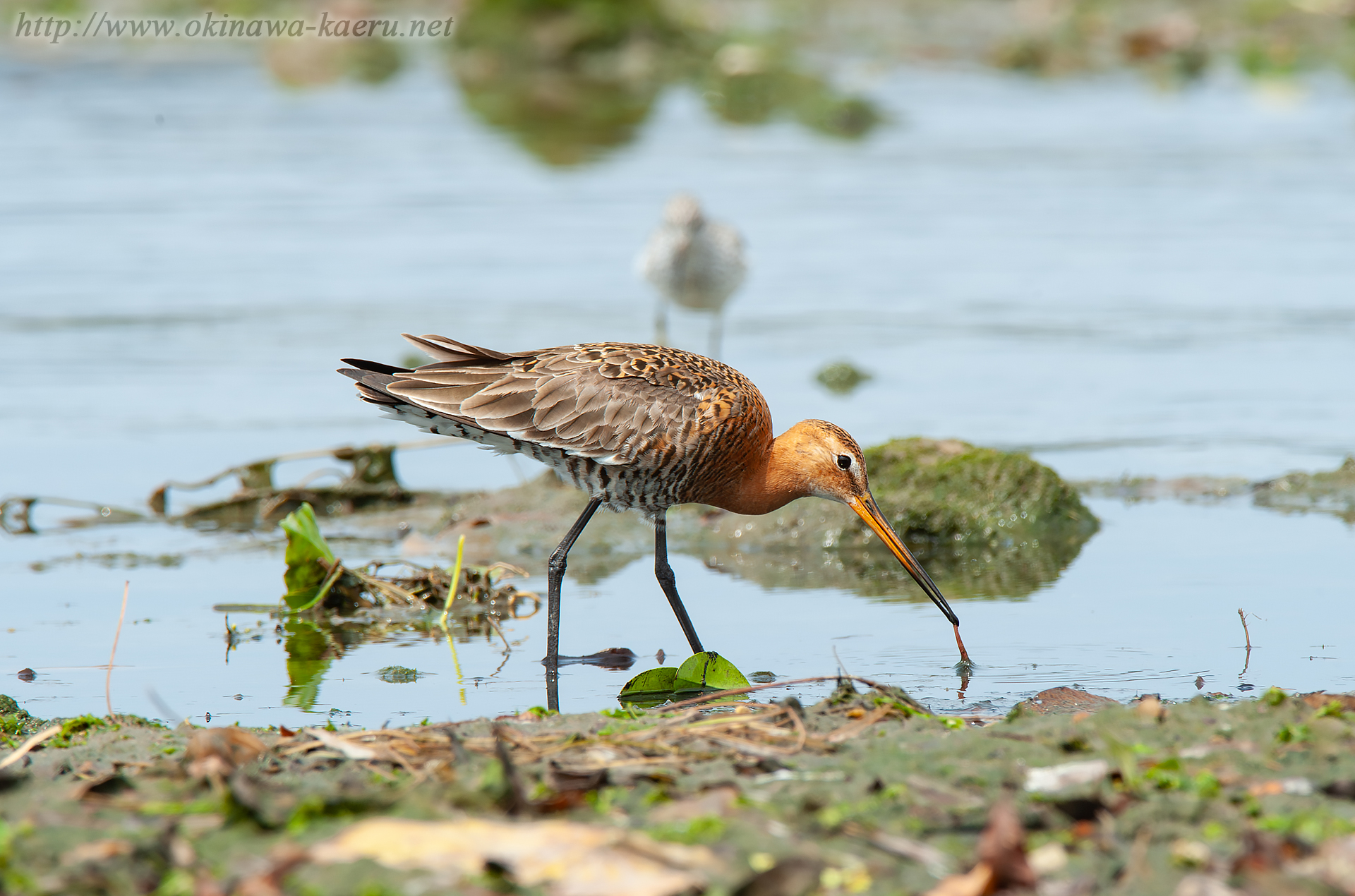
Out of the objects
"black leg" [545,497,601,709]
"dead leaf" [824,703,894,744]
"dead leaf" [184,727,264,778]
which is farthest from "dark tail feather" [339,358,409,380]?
"dead leaf" [824,703,894,744]

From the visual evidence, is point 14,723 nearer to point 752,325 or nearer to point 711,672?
point 711,672

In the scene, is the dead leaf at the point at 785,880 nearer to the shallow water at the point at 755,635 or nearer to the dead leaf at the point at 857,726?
the dead leaf at the point at 857,726

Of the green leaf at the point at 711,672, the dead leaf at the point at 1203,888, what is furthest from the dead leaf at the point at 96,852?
the green leaf at the point at 711,672

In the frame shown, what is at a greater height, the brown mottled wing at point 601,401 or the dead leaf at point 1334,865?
the brown mottled wing at point 601,401

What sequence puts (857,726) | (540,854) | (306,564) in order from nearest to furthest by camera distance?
(540,854)
(857,726)
(306,564)

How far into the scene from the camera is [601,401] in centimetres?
595

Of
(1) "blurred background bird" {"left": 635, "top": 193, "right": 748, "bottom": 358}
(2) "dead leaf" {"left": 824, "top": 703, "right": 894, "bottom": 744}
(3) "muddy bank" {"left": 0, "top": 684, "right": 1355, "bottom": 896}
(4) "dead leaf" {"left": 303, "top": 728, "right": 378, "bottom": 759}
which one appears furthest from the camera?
(1) "blurred background bird" {"left": 635, "top": 193, "right": 748, "bottom": 358}

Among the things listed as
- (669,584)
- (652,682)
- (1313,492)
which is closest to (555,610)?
(669,584)

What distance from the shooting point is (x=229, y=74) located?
26.0 meters

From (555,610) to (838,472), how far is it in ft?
3.80

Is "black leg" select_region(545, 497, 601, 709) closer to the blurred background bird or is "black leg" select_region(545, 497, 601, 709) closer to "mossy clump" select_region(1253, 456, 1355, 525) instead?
"mossy clump" select_region(1253, 456, 1355, 525)

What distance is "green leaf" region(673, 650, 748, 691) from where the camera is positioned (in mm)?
5418

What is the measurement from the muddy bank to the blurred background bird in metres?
7.61

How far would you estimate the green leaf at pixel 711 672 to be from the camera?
5.42 m
